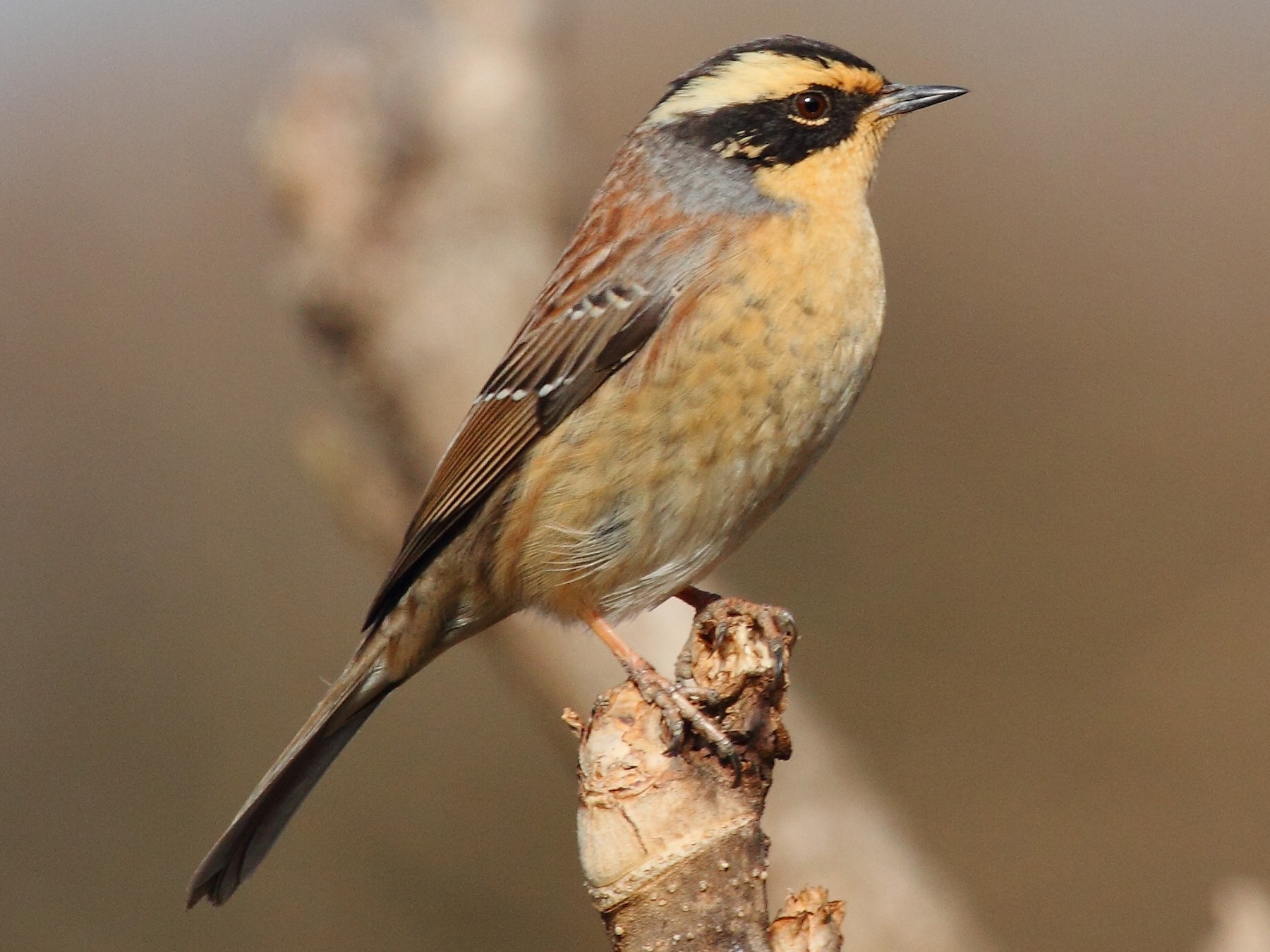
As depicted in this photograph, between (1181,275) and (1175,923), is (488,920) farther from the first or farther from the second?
(1181,275)

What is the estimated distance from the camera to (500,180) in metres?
5.57

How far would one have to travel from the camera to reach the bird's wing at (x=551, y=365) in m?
3.92

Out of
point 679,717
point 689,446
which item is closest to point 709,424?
point 689,446

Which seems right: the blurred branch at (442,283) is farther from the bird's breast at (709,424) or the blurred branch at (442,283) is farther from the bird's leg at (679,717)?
the bird's leg at (679,717)

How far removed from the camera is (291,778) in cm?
428

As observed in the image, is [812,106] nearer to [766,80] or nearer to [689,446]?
[766,80]

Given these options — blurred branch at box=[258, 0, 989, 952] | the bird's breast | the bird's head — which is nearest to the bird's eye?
the bird's head

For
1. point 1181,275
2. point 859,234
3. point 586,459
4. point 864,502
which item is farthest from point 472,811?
point 1181,275

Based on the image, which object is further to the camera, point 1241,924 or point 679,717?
point 1241,924

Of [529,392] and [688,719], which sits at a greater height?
[529,392]

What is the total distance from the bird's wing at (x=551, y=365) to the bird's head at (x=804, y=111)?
15.4 inches

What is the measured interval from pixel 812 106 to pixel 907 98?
278 millimetres

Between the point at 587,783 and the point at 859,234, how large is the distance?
1852mm

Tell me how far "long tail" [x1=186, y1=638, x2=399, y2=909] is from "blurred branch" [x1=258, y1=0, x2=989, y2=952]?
3.62ft
